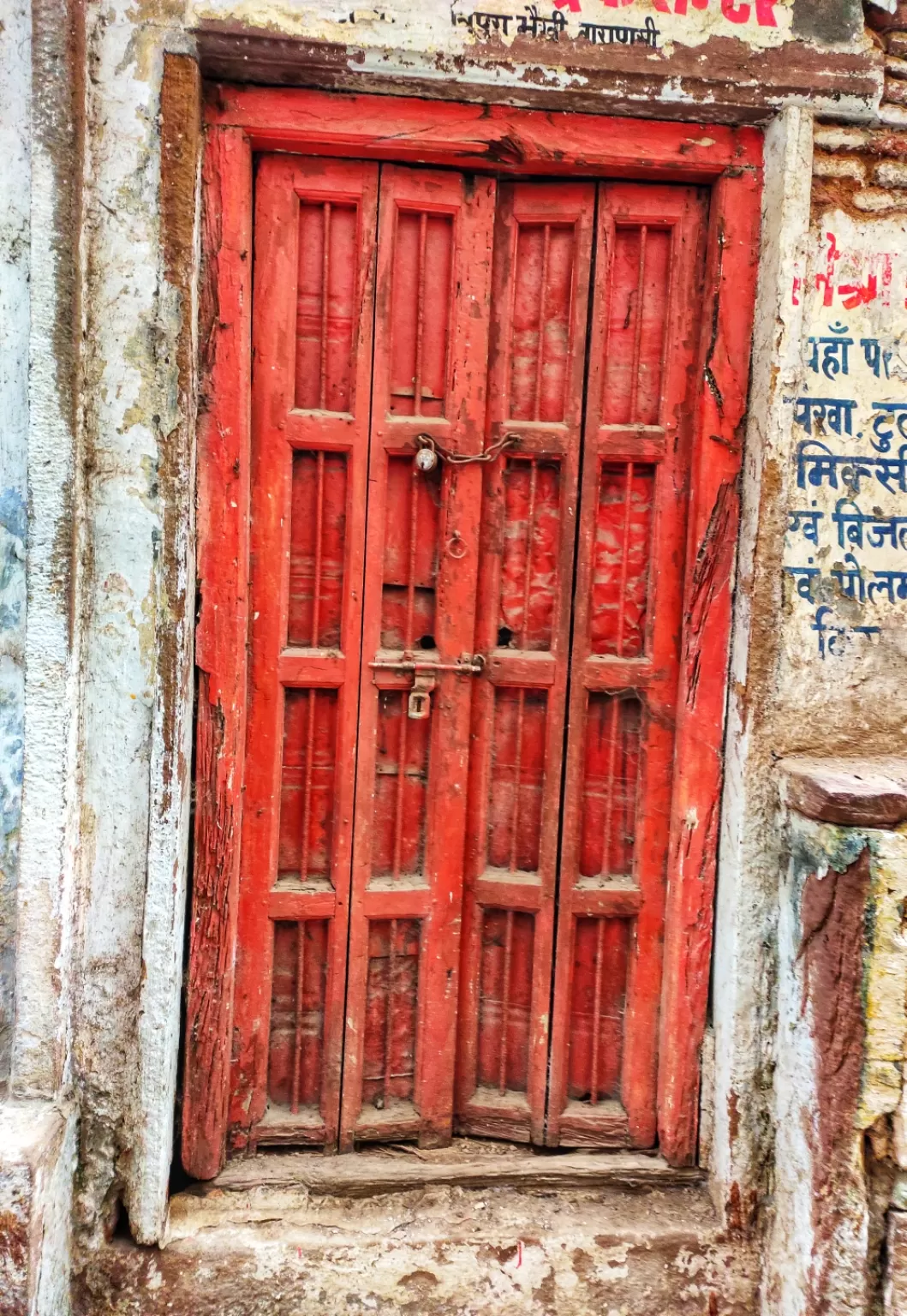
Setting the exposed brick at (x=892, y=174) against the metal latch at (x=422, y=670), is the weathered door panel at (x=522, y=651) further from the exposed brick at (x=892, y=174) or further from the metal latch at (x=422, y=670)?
the exposed brick at (x=892, y=174)

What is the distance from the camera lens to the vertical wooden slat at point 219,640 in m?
1.99

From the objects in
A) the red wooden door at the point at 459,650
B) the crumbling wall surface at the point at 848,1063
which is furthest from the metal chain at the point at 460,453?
the crumbling wall surface at the point at 848,1063

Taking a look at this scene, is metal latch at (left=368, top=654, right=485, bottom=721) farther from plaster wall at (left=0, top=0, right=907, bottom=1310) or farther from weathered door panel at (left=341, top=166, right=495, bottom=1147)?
plaster wall at (left=0, top=0, right=907, bottom=1310)

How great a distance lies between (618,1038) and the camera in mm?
2264

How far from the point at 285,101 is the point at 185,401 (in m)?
0.70

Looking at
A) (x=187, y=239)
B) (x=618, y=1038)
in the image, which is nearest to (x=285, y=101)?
(x=187, y=239)

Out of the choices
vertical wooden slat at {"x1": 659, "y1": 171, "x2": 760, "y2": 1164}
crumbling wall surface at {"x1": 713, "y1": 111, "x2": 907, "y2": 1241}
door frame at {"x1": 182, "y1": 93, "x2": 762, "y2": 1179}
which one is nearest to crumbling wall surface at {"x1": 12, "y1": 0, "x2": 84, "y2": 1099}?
door frame at {"x1": 182, "y1": 93, "x2": 762, "y2": 1179}

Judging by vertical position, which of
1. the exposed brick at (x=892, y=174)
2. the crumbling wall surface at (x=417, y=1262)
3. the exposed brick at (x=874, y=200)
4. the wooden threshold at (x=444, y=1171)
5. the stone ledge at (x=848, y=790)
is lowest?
the crumbling wall surface at (x=417, y=1262)

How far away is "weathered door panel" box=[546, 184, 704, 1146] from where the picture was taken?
2.13m

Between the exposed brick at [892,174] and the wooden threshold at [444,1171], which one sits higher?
the exposed brick at [892,174]

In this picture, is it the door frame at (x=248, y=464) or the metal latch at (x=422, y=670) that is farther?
the metal latch at (x=422, y=670)

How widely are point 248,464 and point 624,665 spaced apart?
1012mm

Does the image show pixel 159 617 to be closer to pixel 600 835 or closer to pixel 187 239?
pixel 187 239

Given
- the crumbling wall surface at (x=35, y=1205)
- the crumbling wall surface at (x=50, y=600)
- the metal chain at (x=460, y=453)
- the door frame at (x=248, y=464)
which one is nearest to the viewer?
the crumbling wall surface at (x=35, y=1205)
